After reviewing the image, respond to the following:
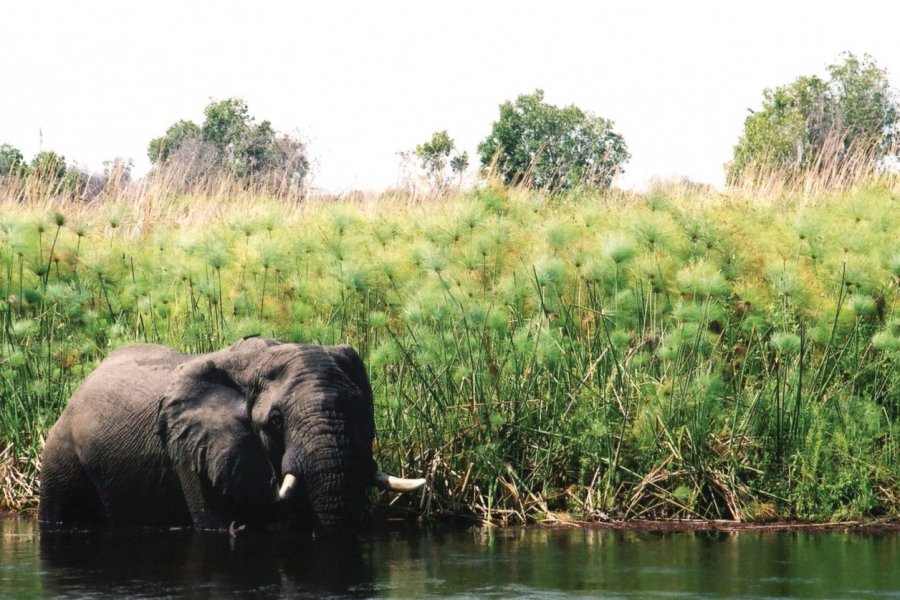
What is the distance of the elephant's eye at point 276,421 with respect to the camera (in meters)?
9.74

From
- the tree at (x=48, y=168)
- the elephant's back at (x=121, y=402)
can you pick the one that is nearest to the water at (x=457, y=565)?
the elephant's back at (x=121, y=402)

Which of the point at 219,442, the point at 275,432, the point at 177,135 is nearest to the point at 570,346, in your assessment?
the point at 275,432

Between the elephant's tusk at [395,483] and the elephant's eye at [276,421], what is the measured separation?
720 mm

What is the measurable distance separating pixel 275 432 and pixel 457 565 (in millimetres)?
1698

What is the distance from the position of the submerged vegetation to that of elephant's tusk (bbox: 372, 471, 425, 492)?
1.04 m

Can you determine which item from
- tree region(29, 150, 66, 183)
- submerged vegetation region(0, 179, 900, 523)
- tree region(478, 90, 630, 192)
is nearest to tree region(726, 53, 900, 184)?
tree region(478, 90, 630, 192)

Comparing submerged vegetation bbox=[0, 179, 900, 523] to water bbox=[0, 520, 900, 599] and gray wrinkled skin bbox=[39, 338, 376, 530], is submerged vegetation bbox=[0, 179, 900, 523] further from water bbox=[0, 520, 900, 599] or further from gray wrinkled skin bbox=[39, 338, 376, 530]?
gray wrinkled skin bbox=[39, 338, 376, 530]

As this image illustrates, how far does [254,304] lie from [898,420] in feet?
19.2

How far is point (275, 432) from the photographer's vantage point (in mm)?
9812

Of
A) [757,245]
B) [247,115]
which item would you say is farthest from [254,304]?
[247,115]

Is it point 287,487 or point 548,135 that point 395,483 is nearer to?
point 287,487

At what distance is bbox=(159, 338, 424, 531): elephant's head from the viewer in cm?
936

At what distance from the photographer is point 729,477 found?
11.0 m

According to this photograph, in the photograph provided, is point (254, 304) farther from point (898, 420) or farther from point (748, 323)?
point (898, 420)
